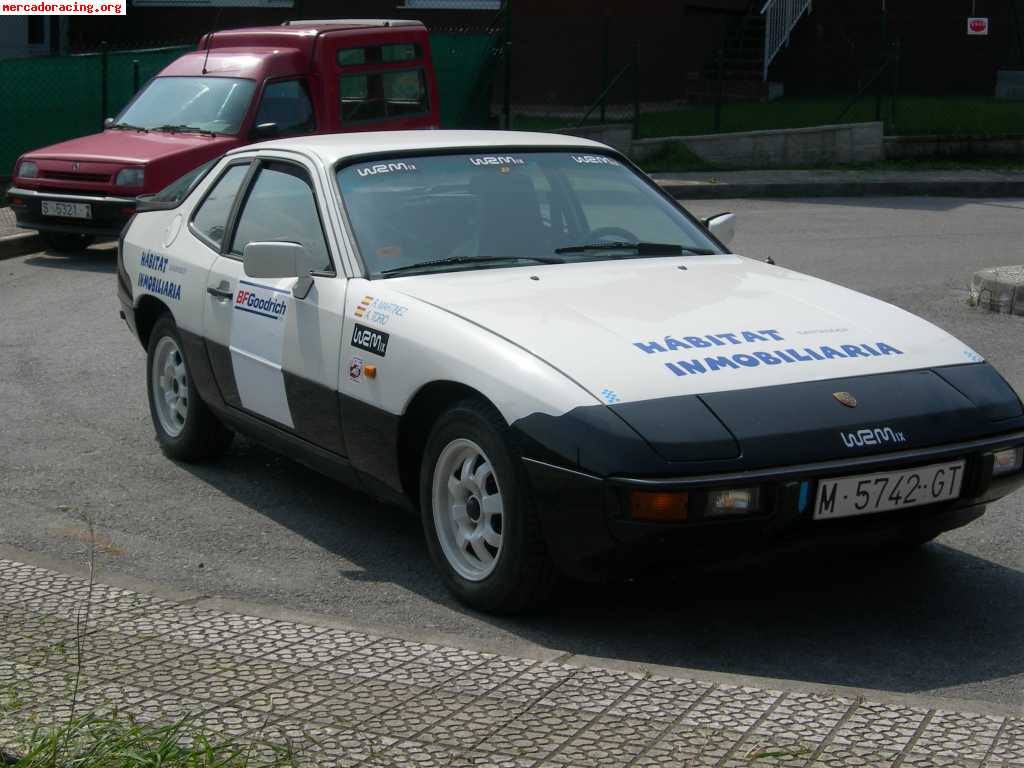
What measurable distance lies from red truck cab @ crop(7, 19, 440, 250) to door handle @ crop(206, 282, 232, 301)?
706cm

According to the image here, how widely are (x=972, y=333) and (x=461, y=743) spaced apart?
713 cm

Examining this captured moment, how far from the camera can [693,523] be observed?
434cm

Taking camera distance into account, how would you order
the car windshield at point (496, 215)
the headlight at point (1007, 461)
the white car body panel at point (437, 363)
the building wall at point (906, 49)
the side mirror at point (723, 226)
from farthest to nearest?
1. the building wall at point (906, 49)
2. the side mirror at point (723, 226)
3. the car windshield at point (496, 215)
4. the headlight at point (1007, 461)
5. the white car body panel at point (437, 363)

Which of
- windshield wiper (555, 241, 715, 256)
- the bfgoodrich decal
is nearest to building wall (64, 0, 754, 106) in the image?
windshield wiper (555, 241, 715, 256)

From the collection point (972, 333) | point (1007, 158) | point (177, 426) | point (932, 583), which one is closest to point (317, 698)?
point (932, 583)

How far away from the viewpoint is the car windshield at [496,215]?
569cm

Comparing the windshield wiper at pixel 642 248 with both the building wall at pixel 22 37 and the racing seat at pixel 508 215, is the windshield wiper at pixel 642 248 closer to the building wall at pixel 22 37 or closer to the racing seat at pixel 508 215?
the racing seat at pixel 508 215

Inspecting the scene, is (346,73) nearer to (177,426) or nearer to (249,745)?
(177,426)

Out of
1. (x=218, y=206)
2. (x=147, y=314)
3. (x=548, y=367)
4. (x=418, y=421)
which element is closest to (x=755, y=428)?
(x=548, y=367)

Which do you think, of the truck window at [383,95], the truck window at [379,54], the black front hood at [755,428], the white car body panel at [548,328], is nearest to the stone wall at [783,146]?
the truck window at [383,95]

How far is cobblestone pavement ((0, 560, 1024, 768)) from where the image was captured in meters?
3.51

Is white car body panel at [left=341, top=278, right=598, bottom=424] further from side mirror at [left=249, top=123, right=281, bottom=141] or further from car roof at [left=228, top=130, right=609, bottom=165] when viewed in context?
side mirror at [left=249, top=123, right=281, bottom=141]

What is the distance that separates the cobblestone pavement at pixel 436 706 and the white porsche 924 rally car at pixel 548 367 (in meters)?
0.60

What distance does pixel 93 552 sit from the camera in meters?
5.53
